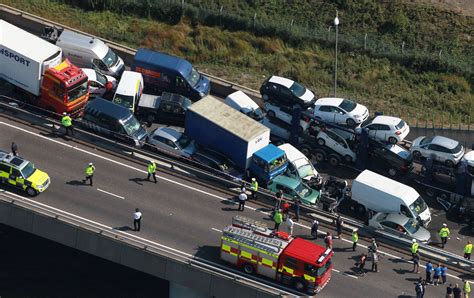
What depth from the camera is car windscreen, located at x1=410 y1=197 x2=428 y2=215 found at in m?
51.3

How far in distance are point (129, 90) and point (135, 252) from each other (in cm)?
1423

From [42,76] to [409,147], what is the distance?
892 inches

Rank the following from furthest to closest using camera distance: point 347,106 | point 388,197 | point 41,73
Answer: point 347,106, point 41,73, point 388,197

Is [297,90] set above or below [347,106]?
above

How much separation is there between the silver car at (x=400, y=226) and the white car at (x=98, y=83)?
18276 millimetres

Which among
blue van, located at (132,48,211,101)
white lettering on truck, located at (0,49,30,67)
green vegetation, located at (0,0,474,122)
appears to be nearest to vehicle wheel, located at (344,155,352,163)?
green vegetation, located at (0,0,474,122)

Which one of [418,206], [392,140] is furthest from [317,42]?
[418,206]

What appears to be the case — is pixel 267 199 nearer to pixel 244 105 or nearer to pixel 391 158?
pixel 244 105

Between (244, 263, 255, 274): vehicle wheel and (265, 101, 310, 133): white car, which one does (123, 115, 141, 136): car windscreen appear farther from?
(244, 263, 255, 274): vehicle wheel

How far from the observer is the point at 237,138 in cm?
5231

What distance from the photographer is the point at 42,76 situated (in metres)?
54.2

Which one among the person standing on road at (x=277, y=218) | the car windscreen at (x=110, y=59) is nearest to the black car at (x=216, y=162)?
the person standing on road at (x=277, y=218)

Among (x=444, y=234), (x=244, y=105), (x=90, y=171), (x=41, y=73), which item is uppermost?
(x=41, y=73)

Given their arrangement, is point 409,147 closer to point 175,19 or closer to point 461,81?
point 461,81
